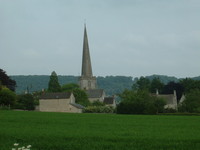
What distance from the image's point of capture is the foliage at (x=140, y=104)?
75.5 metres

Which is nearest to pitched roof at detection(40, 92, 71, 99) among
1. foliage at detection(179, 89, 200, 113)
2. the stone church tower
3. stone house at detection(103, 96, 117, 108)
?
stone house at detection(103, 96, 117, 108)

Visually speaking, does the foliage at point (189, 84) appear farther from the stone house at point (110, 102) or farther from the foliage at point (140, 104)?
the foliage at point (140, 104)

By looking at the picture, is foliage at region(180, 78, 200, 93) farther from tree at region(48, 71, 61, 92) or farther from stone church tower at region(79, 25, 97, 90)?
tree at region(48, 71, 61, 92)

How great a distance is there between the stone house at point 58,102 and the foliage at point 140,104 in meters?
21.1

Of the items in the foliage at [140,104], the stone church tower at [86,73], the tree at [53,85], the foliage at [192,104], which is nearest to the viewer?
the foliage at [140,104]

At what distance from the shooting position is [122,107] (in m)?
78.3

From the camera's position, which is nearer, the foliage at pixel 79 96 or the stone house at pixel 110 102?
the foliage at pixel 79 96

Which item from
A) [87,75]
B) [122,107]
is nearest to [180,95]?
Answer: [87,75]

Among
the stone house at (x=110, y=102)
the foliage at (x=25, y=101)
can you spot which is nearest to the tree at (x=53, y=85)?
the stone house at (x=110, y=102)

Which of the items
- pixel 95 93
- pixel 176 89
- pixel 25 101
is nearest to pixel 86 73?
pixel 95 93

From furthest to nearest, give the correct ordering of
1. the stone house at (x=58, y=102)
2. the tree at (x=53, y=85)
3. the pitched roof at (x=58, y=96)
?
the tree at (x=53, y=85) < the pitched roof at (x=58, y=96) < the stone house at (x=58, y=102)

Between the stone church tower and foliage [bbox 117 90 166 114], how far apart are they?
62729 millimetres

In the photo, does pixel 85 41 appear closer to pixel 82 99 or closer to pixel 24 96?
A: pixel 82 99

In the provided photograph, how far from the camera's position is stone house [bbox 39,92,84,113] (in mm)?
99719
